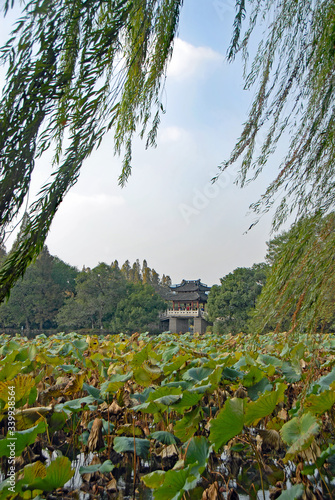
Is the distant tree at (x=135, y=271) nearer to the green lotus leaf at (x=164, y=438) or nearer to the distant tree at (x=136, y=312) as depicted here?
the distant tree at (x=136, y=312)

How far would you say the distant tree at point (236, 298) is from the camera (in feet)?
47.4

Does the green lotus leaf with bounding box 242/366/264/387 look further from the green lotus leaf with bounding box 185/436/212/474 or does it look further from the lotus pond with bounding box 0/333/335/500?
the green lotus leaf with bounding box 185/436/212/474

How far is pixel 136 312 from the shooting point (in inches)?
736

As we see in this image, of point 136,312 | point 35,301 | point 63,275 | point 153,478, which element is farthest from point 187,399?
point 63,275

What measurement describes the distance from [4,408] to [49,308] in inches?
752

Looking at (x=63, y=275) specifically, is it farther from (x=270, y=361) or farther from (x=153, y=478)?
(x=153, y=478)

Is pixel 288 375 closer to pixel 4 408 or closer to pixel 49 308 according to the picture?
pixel 4 408

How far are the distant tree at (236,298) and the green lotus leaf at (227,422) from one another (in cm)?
1354

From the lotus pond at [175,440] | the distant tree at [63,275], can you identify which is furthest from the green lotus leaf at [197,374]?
the distant tree at [63,275]

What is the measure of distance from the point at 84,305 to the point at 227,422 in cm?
1866

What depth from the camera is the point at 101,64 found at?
2.51 ft

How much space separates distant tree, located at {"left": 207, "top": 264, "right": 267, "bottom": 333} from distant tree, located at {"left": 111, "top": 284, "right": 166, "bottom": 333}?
14.3 feet

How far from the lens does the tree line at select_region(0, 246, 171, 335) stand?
18.5 m

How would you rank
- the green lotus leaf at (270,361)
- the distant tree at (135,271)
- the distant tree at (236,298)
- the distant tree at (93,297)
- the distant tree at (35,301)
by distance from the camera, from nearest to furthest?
the green lotus leaf at (270,361), the distant tree at (236,298), the distant tree at (35,301), the distant tree at (93,297), the distant tree at (135,271)
